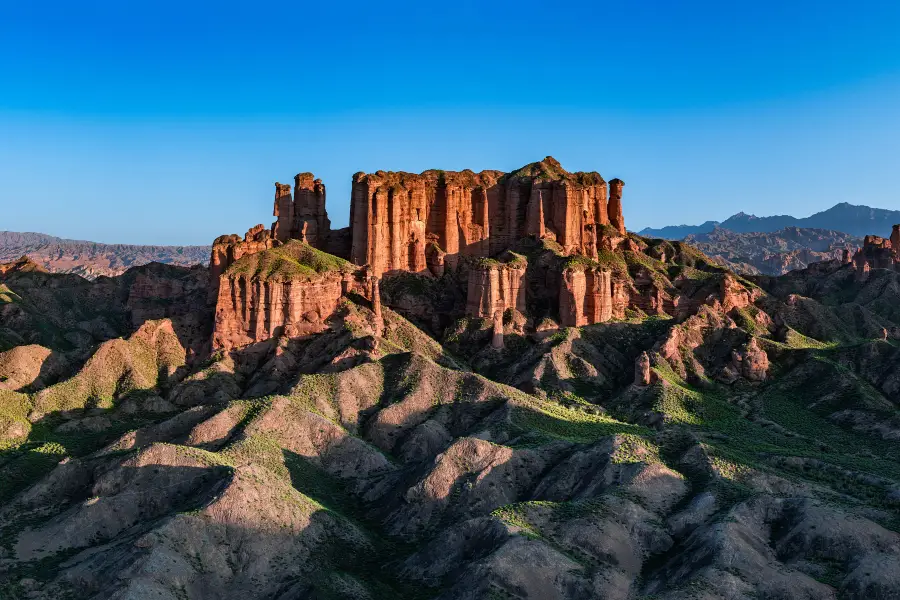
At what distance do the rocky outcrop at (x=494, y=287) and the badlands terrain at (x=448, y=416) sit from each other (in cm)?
34

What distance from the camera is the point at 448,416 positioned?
87.4 meters

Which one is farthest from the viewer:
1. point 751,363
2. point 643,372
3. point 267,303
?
point 751,363

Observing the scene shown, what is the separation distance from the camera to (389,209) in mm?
121250

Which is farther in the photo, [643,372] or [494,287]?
[494,287]

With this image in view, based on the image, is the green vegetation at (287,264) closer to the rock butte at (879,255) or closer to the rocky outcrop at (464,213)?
the rocky outcrop at (464,213)

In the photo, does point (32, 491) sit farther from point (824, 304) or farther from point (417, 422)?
point (824, 304)

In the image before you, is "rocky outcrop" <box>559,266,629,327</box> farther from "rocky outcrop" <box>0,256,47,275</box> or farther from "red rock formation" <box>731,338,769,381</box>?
"rocky outcrop" <box>0,256,47,275</box>

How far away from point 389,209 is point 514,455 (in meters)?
58.3

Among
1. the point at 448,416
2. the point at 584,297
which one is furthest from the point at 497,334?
the point at 448,416

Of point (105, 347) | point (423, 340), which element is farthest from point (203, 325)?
point (423, 340)

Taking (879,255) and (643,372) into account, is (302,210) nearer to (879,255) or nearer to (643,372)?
(643,372)

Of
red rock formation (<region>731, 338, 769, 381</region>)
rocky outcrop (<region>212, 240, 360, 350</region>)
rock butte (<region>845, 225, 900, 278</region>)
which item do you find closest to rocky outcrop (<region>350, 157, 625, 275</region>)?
rocky outcrop (<region>212, 240, 360, 350</region>)

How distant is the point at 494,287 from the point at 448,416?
31145mm

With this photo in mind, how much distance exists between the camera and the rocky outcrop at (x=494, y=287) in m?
114
